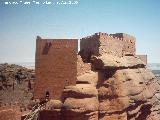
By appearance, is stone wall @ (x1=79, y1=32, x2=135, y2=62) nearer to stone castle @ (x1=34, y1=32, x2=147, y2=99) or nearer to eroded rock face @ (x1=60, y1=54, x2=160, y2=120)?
stone castle @ (x1=34, y1=32, x2=147, y2=99)

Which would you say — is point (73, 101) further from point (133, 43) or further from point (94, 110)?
point (133, 43)

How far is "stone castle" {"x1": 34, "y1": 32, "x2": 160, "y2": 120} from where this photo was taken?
25.2 metres

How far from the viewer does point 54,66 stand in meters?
26.2

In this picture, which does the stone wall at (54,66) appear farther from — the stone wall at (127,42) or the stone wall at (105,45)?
the stone wall at (127,42)

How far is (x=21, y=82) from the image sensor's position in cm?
6825

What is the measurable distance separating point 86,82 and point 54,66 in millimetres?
3381

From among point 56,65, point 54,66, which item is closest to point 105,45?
point 56,65

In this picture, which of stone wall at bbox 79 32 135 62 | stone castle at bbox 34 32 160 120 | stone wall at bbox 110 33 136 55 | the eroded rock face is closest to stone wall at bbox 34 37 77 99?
stone castle at bbox 34 32 160 120

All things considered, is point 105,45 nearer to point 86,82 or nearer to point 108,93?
point 86,82

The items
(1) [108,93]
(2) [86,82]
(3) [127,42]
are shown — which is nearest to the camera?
(2) [86,82]

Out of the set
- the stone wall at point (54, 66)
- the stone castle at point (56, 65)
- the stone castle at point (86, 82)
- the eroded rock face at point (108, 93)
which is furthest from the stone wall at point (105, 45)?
the stone wall at point (54, 66)

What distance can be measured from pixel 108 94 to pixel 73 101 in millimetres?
3868

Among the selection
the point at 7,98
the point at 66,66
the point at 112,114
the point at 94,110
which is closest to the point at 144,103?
the point at 112,114

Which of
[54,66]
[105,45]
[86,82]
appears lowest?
[86,82]
